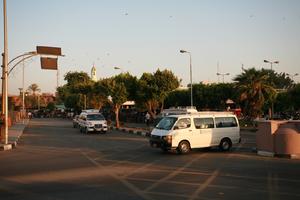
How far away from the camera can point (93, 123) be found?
38156mm

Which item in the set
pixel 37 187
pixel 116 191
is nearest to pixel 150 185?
pixel 116 191

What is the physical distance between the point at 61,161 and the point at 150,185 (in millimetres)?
7104

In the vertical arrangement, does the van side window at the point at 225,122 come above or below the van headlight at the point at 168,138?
above

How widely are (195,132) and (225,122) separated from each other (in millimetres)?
1877

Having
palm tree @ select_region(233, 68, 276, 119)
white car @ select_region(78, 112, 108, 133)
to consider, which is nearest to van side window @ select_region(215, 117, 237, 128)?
palm tree @ select_region(233, 68, 276, 119)

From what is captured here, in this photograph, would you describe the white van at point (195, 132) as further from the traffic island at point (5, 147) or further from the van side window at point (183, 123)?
the traffic island at point (5, 147)

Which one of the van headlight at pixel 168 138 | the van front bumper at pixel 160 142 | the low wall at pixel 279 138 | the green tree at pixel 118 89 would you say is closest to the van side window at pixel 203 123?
the van headlight at pixel 168 138

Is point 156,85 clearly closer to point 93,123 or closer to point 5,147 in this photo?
point 93,123

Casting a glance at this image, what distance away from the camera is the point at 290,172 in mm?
14219

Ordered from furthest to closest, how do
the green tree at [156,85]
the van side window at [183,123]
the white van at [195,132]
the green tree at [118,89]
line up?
1. the green tree at [118,89]
2. the green tree at [156,85]
3. the van side window at [183,123]
4. the white van at [195,132]

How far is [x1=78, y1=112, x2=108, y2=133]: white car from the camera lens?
38125 mm

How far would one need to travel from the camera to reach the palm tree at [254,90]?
39.2 metres

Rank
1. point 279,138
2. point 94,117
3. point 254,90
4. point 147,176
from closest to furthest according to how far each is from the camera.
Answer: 1. point 147,176
2. point 279,138
3. point 254,90
4. point 94,117

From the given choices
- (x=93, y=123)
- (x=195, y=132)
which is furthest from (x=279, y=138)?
(x=93, y=123)
